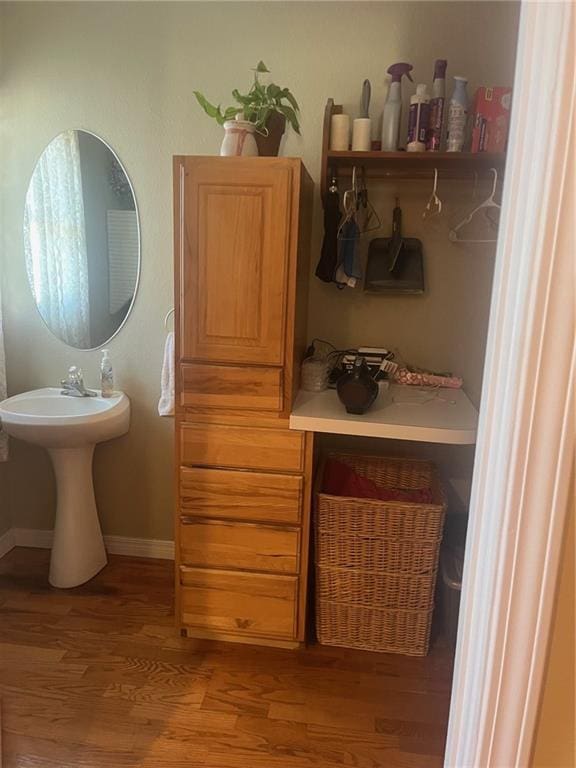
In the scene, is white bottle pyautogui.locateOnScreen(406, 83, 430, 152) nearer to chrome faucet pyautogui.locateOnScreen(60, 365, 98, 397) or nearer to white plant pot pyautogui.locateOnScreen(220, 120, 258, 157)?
white plant pot pyautogui.locateOnScreen(220, 120, 258, 157)

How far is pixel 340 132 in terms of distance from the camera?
6.24 ft

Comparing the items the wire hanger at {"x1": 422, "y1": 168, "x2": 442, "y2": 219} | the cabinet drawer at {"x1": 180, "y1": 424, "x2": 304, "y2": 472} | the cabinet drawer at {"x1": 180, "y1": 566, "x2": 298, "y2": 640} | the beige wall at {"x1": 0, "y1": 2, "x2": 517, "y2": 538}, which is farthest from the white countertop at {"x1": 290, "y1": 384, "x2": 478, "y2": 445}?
the wire hanger at {"x1": 422, "y1": 168, "x2": 442, "y2": 219}

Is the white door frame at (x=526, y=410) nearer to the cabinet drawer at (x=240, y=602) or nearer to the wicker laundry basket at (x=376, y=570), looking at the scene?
the wicker laundry basket at (x=376, y=570)

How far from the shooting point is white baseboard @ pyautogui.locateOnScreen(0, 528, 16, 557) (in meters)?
2.52

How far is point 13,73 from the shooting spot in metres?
2.24

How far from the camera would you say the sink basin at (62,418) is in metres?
2.00

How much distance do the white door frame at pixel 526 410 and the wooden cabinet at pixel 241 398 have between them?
2.78 feet

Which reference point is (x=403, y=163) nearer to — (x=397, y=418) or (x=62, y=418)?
(x=397, y=418)

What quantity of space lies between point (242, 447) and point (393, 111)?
1269 mm

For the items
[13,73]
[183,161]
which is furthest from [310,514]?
[13,73]

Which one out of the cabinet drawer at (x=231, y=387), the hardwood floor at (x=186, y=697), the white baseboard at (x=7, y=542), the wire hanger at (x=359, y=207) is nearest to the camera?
the hardwood floor at (x=186, y=697)

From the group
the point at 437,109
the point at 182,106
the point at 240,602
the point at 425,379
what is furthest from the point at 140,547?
the point at 437,109

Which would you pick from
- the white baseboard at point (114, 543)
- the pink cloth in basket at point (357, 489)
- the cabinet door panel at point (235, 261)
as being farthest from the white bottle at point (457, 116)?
the white baseboard at point (114, 543)

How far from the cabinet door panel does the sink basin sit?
545 mm
